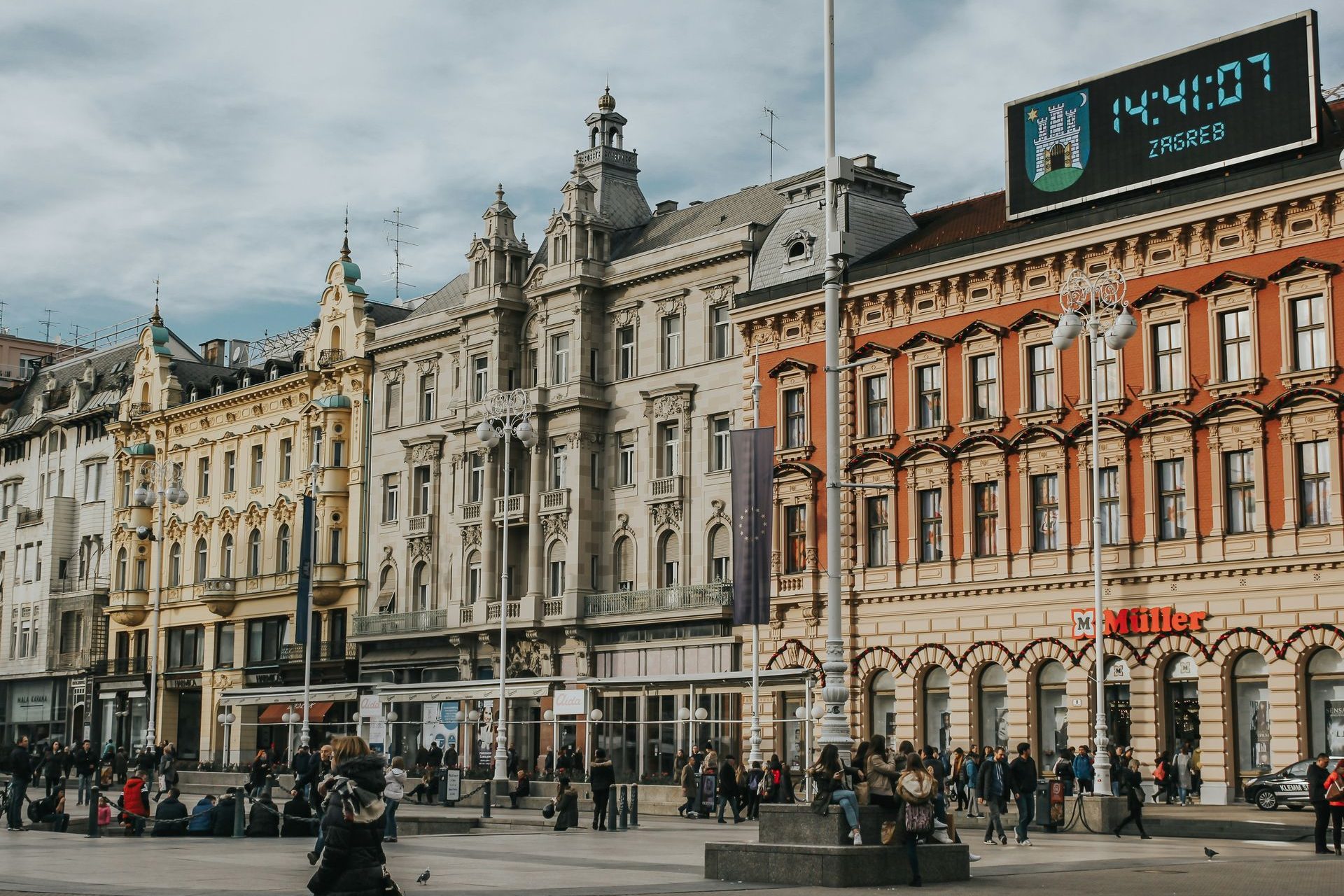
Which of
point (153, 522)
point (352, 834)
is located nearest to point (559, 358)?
point (153, 522)

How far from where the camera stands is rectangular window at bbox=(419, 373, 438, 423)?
66812 mm

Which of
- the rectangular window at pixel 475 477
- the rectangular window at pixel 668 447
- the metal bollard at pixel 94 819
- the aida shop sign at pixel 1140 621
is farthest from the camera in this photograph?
the rectangular window at pixel 475 477

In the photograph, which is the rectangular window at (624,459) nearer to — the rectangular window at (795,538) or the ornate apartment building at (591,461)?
the ornate apartment building at (591,461)

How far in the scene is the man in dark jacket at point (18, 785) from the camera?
108ft

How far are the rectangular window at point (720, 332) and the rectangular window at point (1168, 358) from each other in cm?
1553

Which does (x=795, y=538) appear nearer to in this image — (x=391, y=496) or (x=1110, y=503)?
(x=1110, y=503)

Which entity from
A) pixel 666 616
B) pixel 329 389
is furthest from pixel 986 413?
pixel 329 389

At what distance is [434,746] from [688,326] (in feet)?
52.2

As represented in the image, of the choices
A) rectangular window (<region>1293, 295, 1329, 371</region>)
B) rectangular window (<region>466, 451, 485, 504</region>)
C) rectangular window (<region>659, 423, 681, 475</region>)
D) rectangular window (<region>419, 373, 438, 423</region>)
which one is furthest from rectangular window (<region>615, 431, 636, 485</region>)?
rectangular window (<region>1293, 295, 1329, 371</region>)

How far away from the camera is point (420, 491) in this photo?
6631cm

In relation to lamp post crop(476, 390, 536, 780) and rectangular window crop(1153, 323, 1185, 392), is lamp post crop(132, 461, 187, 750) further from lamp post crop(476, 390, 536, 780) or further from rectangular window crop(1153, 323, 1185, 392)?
rectangular window crop(1153, 323, 1185, 392)

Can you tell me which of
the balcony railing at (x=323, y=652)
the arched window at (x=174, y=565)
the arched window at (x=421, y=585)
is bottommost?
the balcony railing at (x=323, y=652)

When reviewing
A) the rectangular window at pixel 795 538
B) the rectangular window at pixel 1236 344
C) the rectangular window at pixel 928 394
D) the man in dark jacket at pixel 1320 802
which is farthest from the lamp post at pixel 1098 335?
the rectangular window at pixel 795 538

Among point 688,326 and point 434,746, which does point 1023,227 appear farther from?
point 434,746
